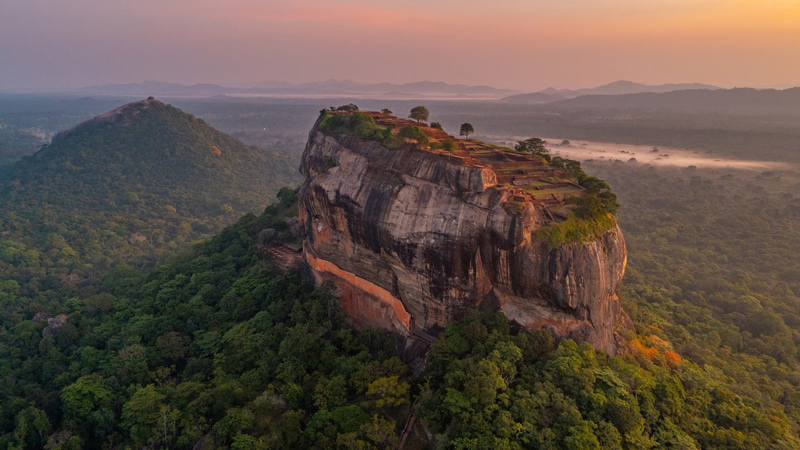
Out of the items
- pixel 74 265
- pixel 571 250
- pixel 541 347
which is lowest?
pixel 74 265

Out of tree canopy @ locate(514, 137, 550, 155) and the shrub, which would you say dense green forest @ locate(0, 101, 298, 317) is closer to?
the shrub

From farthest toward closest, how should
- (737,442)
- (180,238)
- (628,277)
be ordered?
(180,238)
(628,277)
(737,442)

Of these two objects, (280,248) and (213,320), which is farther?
(280,248)

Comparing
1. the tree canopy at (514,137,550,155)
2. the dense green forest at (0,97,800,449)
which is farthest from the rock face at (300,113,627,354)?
the tree canopy at (514,137,550,155)

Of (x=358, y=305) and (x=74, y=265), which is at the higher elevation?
(x=358, y=305)

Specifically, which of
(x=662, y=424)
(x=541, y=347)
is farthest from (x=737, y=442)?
(x=541, y=347)

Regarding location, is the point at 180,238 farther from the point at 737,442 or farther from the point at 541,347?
the point at 737,442

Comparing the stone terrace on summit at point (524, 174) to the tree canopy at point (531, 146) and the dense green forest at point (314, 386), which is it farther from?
the dense green forest at point (314, 386)

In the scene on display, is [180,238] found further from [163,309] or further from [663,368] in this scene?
[663,368]

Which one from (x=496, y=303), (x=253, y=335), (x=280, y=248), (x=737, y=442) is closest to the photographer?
(x=737, y=442)
